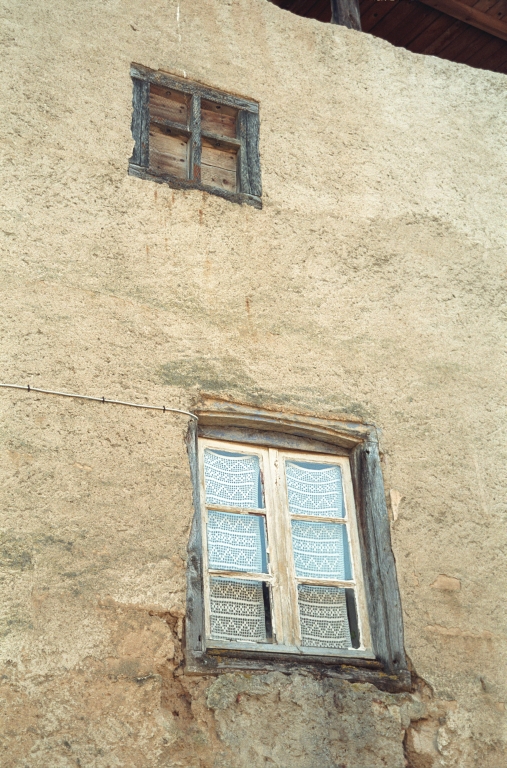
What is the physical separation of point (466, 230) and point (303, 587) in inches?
98.7

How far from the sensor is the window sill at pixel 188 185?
15.5 ft

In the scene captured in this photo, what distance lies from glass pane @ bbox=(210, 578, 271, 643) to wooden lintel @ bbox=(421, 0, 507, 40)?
5085 mm

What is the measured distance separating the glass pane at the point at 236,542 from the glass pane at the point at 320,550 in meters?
0.17

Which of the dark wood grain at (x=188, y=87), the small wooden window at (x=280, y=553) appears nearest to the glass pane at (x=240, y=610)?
the small wooden window at (x=280, y=553)

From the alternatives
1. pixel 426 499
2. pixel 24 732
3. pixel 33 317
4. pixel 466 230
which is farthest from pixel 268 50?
pixel 24 732

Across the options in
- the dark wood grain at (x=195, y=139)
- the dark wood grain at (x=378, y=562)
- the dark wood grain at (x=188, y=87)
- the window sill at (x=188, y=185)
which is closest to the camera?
the dark wood grain at (x=378, y=562)

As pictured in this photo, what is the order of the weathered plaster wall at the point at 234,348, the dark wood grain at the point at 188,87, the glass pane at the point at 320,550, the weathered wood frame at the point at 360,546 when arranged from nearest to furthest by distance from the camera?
the weathered plaster wall at the point at 234,348 < the weathered wood frame at the point at 360,546 < the glass pane at the point at 320,550 < the dark wood grain at the point at 188,87

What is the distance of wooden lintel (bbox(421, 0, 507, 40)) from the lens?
6883 millimetres

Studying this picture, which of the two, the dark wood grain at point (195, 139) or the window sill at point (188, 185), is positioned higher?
the dark wood grain at point (195, 139)

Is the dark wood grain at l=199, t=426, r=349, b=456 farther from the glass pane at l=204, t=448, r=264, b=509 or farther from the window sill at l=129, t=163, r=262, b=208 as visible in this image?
the window sill at l=129, t=163, r=262, b=208

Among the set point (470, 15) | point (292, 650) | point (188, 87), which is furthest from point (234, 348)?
point (470, 15)

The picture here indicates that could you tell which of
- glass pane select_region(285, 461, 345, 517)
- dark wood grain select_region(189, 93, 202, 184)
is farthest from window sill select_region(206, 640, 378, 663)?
dark wood grain select_region(189, 93, 202, 184)

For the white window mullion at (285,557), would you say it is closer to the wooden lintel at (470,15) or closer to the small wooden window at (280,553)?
the small wooden window at (280,553)

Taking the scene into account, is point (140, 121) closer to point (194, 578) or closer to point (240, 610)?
point (194, 578)
